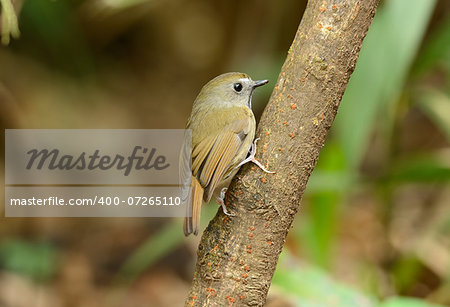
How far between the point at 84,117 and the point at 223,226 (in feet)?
8.01

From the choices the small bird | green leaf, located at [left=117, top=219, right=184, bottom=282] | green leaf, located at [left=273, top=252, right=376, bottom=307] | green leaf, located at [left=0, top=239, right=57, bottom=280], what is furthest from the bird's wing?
green leaf, located at [left=0, top=239, right=57, bottom=280]

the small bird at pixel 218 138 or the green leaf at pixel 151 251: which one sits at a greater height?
the green leaf at pixel 151 251

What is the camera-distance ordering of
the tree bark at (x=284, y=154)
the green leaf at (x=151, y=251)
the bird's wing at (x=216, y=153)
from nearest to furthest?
the tree bark at (x=284, y=154) → the bird's wing at (x=216, y=153) → the green leaf at (x=151, y=251)

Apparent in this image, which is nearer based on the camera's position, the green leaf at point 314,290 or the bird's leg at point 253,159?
the bird's leg at point 253,159

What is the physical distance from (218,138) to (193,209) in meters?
0.23

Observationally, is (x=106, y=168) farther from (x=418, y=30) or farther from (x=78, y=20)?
(x=78, y=20)

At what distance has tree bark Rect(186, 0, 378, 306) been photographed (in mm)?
1208

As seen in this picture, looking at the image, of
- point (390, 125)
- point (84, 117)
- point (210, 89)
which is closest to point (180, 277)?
point (84, 117)

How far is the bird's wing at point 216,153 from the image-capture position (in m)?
1.32

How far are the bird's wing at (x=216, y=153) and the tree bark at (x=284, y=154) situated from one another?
0.26ft

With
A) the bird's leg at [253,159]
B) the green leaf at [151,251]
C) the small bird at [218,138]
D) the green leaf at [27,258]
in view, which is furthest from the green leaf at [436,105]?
the green leaf at [27,258]

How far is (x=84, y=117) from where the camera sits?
3506 millimetres

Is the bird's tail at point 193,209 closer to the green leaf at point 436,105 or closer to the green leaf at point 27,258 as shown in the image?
the green leaf at point 436,105

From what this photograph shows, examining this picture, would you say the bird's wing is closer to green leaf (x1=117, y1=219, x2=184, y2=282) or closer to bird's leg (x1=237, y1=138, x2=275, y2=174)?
bird's leg (x1=237, y1=138, x2=275, y2=174)
